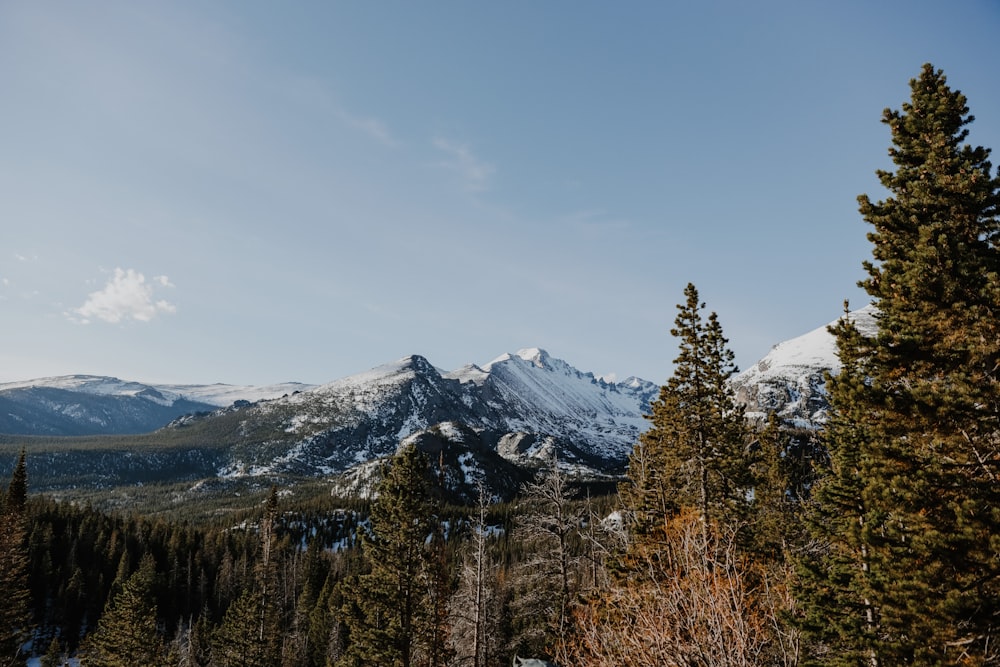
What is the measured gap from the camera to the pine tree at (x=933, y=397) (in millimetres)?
8859

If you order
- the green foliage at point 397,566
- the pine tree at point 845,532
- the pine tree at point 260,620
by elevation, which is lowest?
the pine tree at point 260,620

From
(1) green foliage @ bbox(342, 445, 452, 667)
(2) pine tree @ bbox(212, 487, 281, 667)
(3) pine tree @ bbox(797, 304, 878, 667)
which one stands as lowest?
(2) pine tree @ bbox(212, 487, 281, 667)

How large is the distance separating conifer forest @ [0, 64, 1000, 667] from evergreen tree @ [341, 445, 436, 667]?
0.34ft

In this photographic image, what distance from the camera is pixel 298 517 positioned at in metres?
168

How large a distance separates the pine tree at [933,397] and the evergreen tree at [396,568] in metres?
19.7

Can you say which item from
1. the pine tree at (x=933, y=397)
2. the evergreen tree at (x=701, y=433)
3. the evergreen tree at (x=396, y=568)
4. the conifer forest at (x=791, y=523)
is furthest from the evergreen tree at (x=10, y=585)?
the pine tree at (x=933, y=397)

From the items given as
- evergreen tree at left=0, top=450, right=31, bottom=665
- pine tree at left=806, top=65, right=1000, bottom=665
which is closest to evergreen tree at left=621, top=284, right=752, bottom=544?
pine tree at left=806, top=65, right=1000, bottom=665

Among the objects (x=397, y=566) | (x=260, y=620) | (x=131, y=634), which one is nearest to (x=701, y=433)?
(x=397, y=566)

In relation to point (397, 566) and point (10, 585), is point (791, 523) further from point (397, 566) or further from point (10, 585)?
point (10, 585)

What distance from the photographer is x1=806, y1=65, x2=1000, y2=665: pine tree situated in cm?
886

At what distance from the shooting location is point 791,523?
1170 inches

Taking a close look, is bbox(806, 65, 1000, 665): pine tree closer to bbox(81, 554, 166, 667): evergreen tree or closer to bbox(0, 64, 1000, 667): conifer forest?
bbox(0, 64, 1000, 667): conifer forest

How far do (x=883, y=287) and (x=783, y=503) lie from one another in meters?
26.9

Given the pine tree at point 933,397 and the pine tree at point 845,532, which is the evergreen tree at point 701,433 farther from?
Result: the pine tree at point 933,397
